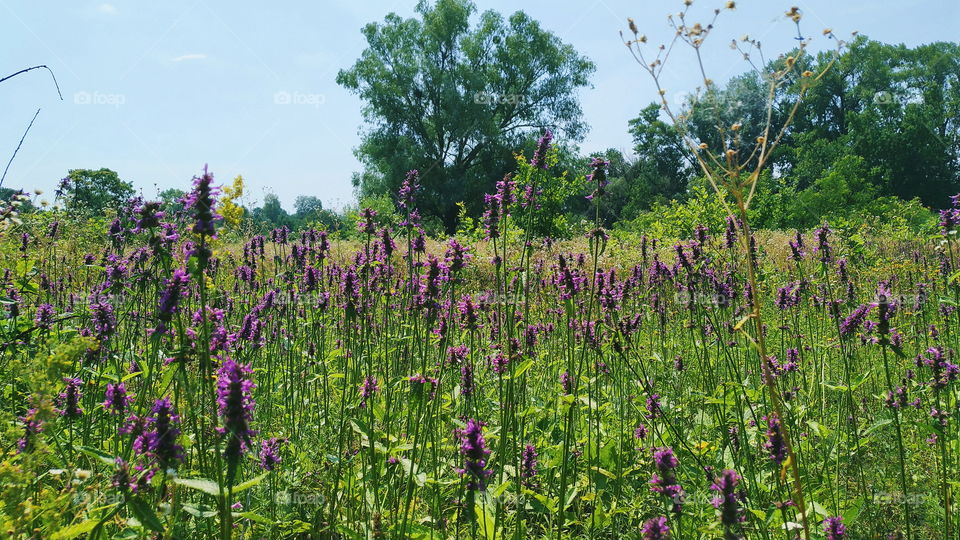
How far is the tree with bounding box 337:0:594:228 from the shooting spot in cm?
3653

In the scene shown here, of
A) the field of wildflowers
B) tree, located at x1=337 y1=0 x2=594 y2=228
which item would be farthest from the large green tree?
the field of wildflowers

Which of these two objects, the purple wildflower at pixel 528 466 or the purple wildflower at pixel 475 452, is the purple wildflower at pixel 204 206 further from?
the purple wildflower at pixel 528 466

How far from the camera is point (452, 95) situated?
35812 millimetres

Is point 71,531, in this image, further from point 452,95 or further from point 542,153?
point 452,95

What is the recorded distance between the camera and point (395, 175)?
119ft

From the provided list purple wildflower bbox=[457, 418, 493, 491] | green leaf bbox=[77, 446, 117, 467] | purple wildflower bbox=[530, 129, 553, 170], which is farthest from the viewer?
purple wildflower bbox=[530, 129, 553, 170]

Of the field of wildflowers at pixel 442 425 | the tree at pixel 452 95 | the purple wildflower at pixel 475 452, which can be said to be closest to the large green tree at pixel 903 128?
the tree at pixel 452 95

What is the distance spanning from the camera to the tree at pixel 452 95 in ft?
120

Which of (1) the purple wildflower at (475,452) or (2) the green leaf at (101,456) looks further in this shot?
(1) the purple wildflower at (475,452)

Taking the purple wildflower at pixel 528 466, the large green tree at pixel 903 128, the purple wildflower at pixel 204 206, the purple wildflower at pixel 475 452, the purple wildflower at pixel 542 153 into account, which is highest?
the large green tree at pixel 903 128

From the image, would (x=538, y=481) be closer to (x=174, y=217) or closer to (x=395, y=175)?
(x=174, y=217)

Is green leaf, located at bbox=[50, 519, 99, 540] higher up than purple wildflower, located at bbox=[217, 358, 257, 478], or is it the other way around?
purple wildflower, located at bbox=[217, 358, 257, 478]

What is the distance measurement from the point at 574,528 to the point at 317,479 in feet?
5.12

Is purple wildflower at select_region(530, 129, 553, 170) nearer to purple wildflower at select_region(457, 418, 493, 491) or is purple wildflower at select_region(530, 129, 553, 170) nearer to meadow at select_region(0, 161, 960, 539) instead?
meadow at select_region(0, 161, 960, 539)
